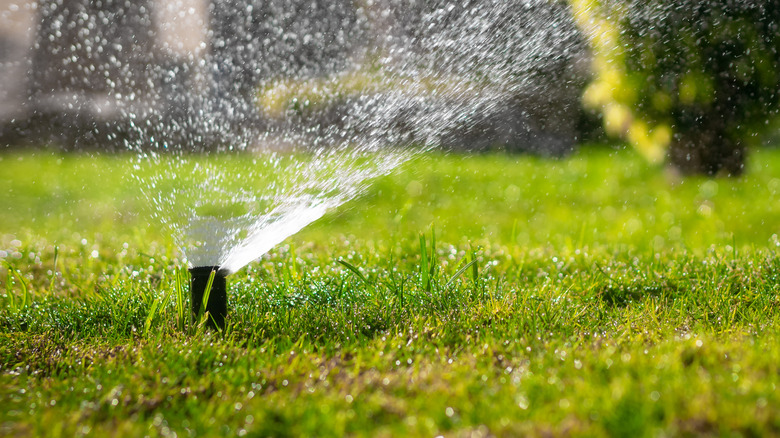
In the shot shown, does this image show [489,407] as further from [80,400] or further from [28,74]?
[28,74]

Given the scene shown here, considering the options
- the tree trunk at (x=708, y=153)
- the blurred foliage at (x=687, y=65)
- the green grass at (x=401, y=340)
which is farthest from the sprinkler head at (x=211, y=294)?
the tree trunk at (x=708, y=153)

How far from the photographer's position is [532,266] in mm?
3105

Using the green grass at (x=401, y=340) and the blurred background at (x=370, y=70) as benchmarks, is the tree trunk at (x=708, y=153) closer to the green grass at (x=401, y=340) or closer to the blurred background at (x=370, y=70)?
the blurred background at (x=370, y=70)

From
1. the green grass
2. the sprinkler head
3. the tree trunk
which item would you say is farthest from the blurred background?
the sprinkler head

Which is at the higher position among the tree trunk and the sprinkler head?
the sprinkler head

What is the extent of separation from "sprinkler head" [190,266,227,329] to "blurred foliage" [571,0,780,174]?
4194mm

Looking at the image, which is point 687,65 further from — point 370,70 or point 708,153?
point 370,70

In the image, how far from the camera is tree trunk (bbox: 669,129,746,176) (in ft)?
20.1

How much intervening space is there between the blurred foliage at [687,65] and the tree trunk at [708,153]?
0.15 m

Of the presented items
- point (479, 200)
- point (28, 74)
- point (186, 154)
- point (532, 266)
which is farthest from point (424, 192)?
point (28, 74)

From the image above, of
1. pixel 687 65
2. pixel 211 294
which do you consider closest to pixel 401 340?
pixel 211 294

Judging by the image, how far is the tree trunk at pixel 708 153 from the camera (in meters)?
6.12

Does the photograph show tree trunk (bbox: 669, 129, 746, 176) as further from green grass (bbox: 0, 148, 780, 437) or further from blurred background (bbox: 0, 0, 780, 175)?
green grass (bbox: 0, 148, 780, 437)

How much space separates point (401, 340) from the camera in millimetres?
2086
